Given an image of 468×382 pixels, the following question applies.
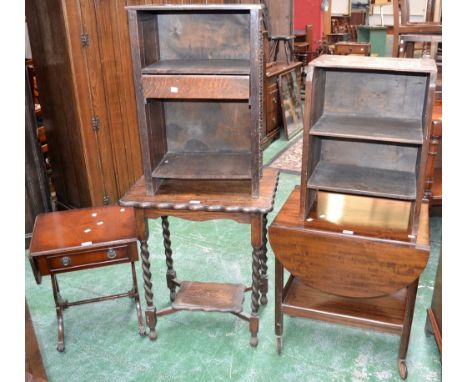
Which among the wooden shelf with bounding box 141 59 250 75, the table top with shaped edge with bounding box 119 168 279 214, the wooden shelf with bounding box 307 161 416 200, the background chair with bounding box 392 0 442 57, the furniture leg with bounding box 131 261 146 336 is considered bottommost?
the furniture leg with bounding box 131 261 146 336

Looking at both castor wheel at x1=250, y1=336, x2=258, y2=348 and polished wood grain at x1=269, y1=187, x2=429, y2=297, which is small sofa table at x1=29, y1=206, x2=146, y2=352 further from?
polished wood grain at x1=269, y1=187, x2=429, y2=297

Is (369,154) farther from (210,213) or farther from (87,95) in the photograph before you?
(87,95)

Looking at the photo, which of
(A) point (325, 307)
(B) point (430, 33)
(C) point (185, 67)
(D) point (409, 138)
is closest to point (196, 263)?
(A) point (325, 307)

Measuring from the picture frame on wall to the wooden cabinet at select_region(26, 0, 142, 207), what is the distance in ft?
9.25

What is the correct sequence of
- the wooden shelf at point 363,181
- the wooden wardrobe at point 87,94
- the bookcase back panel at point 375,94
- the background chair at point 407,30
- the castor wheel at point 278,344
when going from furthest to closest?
1. the wooden wardrobe at point 87,94
2. the background chair at point 407,30
3. the castor wheel at point 278,344
4. the bookcase back panel at point 375,94
5. the wooden shelf at point 363,181

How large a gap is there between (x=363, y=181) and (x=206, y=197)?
0.80 m

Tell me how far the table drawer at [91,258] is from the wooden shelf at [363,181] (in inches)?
42.4

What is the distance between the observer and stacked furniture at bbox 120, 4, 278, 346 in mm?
2113

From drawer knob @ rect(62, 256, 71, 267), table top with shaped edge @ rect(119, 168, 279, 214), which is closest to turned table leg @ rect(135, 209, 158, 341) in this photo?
table top with shaped edge @ rect(119, 168, 279, 214)

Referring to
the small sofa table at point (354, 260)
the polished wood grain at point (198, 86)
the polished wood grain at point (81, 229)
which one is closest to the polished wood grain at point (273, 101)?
the polished wood grain at point (81, 229)

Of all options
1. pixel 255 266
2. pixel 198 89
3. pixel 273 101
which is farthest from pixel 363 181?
pixel 273 101

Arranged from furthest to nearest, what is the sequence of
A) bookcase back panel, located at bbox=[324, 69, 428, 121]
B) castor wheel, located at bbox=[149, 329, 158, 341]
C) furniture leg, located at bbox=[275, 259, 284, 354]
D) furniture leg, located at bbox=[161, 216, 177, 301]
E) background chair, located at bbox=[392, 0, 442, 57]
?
background chair, located at bbox=[392, 0, 442, 57] < furniture leg, located at bbox=[161, 216, 177, 301] < castor wheel, located at bbox=[149, 329, 158, 341] < furniture leg, located at bbox=[275, 259, 284, 354] < bookcase back panel, located at bbox=[324, 69, 428, 121]

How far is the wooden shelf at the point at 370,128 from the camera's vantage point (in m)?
2.03

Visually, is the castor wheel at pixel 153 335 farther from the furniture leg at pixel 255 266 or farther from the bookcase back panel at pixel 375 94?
the bookcase back panel at pixel 375 94
